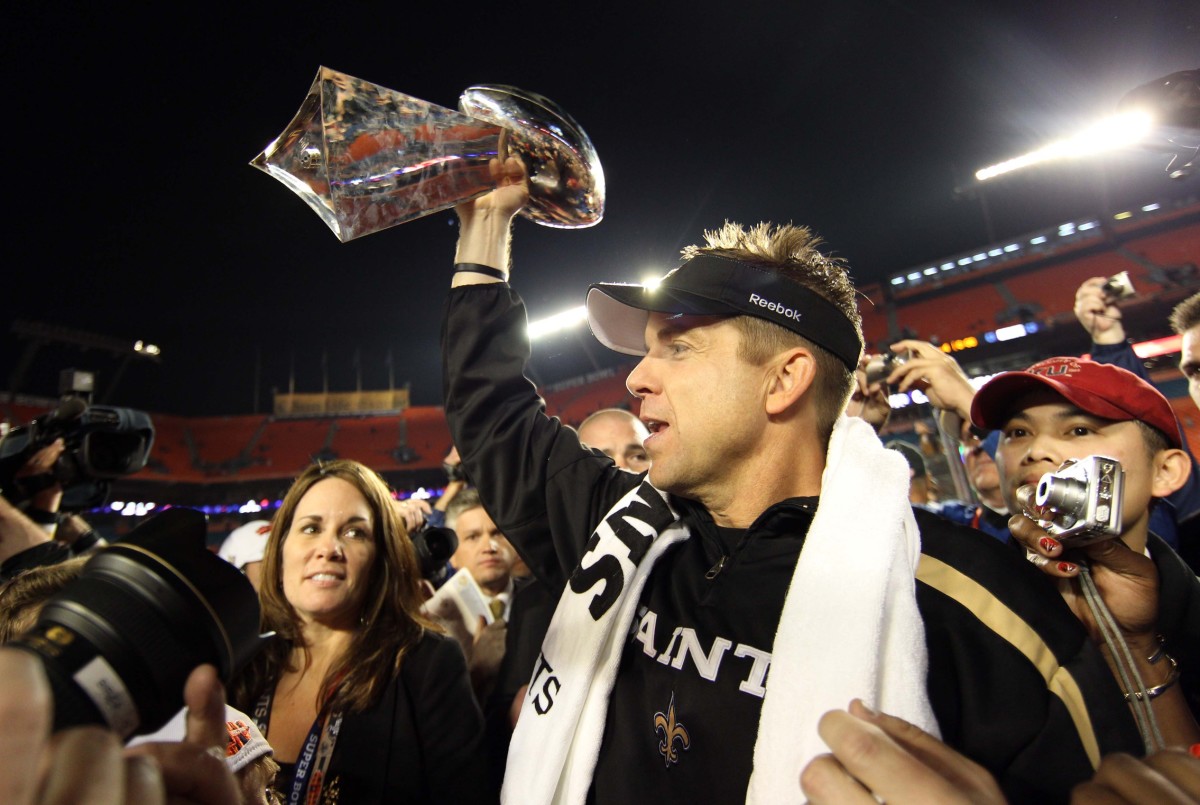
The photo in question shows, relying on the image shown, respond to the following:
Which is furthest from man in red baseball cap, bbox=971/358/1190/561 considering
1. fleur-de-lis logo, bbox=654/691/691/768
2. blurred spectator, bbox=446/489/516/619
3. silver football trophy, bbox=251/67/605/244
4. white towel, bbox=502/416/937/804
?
blurred spectator, bbox=446/489/516/619

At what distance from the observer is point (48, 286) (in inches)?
424

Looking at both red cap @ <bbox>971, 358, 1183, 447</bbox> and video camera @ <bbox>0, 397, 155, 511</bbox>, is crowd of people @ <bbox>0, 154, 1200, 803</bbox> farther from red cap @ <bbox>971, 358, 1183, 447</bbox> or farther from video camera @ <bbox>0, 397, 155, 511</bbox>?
video camera @ <bbox>0, 397, 155, 511</bbox>

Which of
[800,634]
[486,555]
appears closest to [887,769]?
[800,634]

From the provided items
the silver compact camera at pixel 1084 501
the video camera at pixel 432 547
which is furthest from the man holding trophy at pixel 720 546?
the video camera at pixel 432 547

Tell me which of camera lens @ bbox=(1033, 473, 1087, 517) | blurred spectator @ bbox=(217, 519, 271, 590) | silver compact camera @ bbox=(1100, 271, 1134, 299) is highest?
silver compact camera @ bbox=(1100, 271, 1134, 299)

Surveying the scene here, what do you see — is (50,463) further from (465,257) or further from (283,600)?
(465,257)

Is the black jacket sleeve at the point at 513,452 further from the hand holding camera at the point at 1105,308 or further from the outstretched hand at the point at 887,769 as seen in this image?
the hand holding camera at the point at 1105,308

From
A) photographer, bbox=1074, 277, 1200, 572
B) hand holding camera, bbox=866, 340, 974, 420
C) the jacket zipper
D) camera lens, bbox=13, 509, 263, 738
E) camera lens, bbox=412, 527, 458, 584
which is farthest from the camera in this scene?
camera lens, bbox=412, 527, 458, 584

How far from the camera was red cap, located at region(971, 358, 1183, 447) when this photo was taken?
130cm

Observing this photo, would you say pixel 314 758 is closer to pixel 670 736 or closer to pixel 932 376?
pixel 670 736

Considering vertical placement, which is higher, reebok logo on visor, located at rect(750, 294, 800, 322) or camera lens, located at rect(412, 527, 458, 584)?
reebok logo on visor, located at rect(750, 294, 800, 322)

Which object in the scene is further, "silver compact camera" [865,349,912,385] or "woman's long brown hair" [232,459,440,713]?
"silver compact camera" [865,349,912,385]

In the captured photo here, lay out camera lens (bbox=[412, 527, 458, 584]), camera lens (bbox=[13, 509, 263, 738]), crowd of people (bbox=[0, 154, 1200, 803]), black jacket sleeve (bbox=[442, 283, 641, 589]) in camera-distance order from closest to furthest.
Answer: camera lens (bbox=[13, 509, 263, 738]), crowd of people (bbox=[0, 154, 1200, 803]), black jacket sleeve (bbox=[442, 283, 641, 589]), camera lens (bbox=[412, 527, 458, 584])

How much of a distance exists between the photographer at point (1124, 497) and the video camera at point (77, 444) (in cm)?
261
